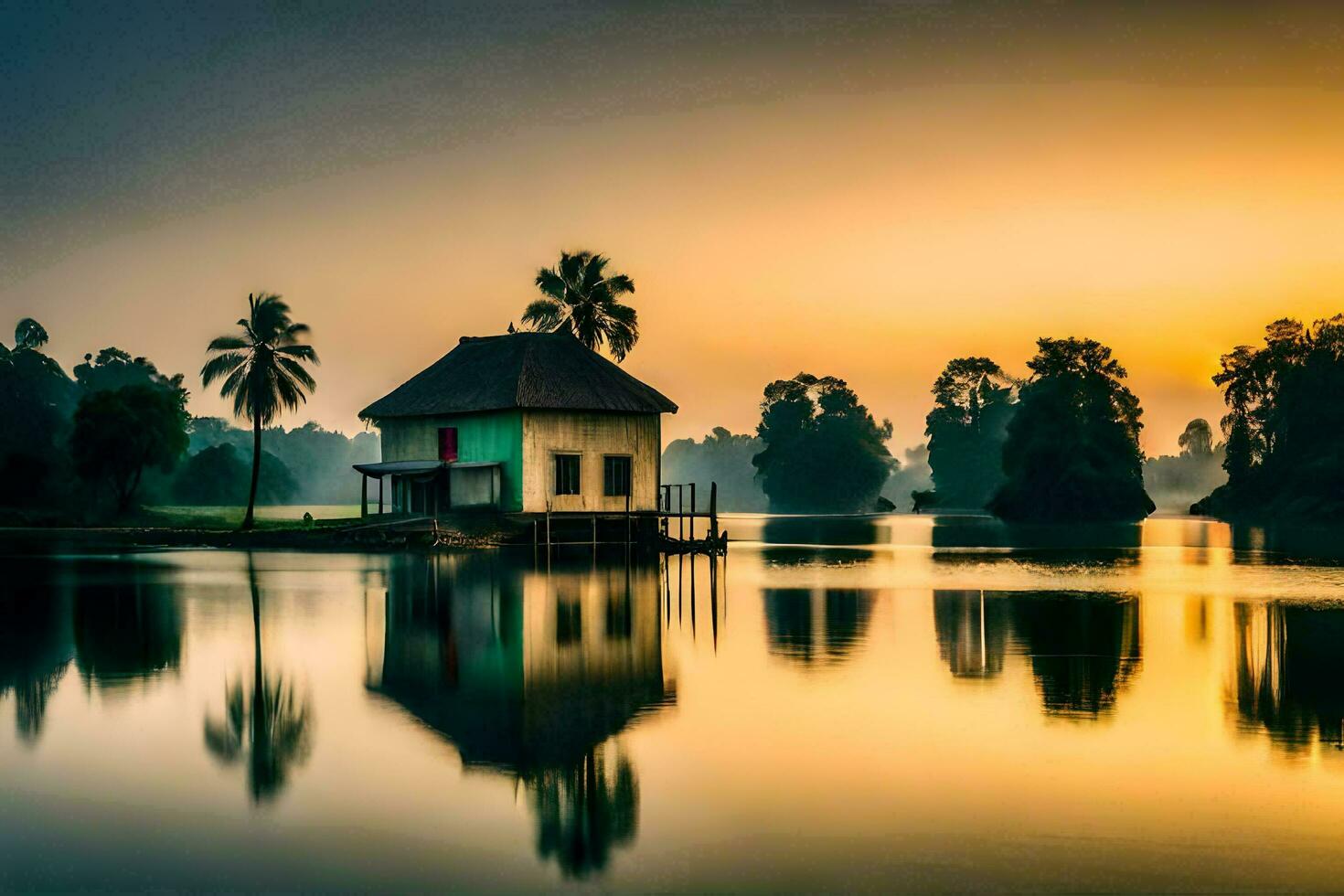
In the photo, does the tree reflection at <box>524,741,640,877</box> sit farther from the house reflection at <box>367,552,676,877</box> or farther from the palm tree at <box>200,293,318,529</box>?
the palm tree at <box>200,293,318,529</box>

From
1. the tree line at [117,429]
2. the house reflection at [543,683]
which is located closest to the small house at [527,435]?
A: the tree line at [117,429]

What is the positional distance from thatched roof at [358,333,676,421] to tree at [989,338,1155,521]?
190ft

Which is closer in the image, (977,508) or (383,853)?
(383,853)

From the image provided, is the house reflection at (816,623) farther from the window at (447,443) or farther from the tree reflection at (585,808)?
the window at (447,443)

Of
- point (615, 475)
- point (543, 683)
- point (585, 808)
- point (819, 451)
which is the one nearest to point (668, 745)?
point (585, 808)

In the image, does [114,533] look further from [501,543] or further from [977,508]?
[977,508]

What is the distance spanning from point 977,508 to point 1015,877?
140 m

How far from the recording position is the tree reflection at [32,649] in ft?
53.0

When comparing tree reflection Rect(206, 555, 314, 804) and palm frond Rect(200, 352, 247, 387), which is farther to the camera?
palm frond Rect(200, 352, 247, 387)

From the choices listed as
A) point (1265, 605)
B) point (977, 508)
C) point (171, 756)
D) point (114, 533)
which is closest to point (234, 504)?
point (114, 533)

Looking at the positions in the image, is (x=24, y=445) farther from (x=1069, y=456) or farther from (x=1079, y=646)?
(x=1069, y=456)

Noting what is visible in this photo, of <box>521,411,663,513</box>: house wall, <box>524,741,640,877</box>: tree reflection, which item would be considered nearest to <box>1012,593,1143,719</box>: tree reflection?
<box>524,741,640,877</box>: tree reflection

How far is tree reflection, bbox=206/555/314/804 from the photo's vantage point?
1287 cm

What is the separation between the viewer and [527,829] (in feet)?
34.8
